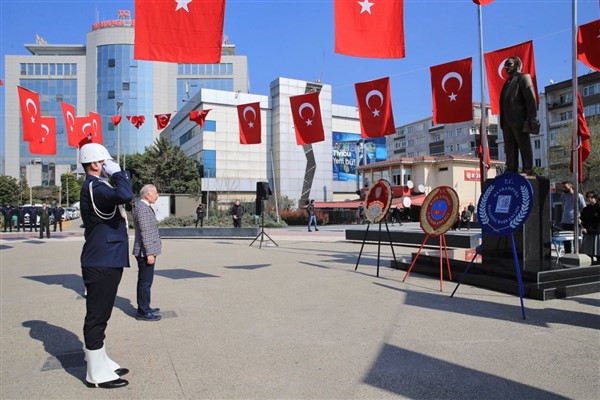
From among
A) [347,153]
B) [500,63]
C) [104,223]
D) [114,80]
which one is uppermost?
[114,80]

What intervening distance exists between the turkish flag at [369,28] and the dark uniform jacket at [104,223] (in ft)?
19.8

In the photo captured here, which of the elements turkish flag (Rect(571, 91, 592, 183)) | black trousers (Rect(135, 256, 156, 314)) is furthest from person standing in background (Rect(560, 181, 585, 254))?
black trousers (Rect(135, 256, 156, 314))

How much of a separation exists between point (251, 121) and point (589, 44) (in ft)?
37.1

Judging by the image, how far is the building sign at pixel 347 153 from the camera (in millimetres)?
64750

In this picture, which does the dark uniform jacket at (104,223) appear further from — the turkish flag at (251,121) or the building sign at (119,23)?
the building sign at (119,23)

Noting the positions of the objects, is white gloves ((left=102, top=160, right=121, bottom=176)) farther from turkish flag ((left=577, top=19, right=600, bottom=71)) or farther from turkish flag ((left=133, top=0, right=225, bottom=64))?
turkish flag ((left=577, top=19, right=600, bottom=71))

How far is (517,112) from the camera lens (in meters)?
8.34

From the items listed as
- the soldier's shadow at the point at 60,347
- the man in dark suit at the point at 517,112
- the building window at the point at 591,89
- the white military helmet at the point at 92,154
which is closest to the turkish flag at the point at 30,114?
the soldier's shadow at the point at 60,347

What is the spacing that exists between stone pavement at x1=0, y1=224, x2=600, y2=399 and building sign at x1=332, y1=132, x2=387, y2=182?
187 feet

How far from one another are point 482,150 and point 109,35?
9234 cm

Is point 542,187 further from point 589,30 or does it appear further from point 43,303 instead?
point 43,303

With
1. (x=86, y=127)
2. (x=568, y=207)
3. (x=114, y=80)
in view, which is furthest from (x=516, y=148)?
(x=114, y=80)

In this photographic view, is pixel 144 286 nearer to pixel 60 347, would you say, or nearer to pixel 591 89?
pixel 60 347

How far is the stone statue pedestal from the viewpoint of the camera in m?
7.50
